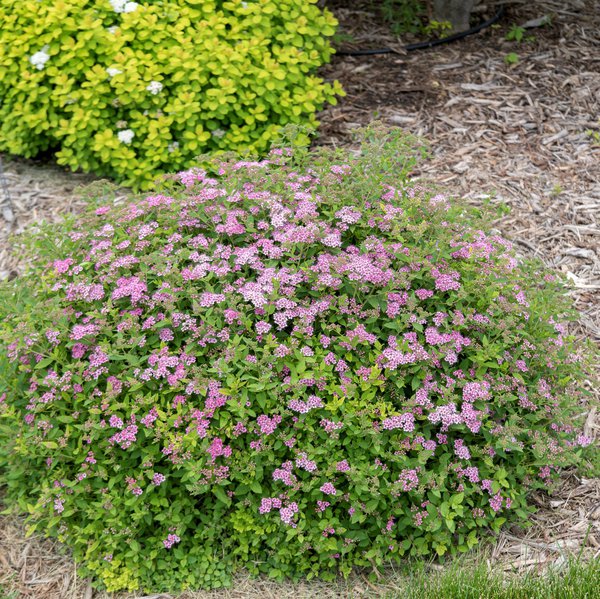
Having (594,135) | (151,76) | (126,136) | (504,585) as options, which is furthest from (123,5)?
(504,585)

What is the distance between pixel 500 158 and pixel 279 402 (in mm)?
2763

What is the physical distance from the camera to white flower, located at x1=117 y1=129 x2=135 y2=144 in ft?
13.5

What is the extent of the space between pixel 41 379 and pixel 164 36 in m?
2.34

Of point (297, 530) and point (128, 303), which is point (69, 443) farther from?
point (297, 530)

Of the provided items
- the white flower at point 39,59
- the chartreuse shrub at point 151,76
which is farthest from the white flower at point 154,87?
the white flower at point 39,59

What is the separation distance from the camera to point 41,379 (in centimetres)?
272

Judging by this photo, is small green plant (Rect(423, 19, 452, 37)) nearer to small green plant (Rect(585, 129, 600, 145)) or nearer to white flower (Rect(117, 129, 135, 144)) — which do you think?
small green plant (Rect(585, 129, 600, 145))

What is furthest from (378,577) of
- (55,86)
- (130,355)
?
(55,86)

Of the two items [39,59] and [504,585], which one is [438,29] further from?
[504,585]

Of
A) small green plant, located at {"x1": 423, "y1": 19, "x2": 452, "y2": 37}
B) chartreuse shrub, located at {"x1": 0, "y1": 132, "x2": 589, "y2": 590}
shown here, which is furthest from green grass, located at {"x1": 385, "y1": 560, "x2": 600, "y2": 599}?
small green plant, located at {"x1": 423, "y1": 19, "x2": 452, "y2": 37}

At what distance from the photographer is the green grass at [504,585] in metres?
2.40

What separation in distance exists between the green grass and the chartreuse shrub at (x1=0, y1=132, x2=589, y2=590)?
0.41ft

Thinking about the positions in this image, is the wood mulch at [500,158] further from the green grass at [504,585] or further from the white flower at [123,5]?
the white flower at [123,5]

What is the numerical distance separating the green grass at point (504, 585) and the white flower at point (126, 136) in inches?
111
